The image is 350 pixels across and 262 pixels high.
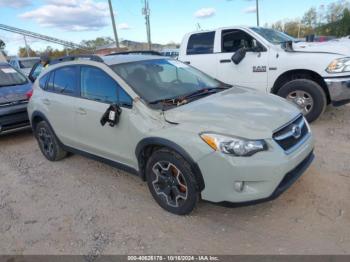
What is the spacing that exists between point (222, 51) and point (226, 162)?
462 cm

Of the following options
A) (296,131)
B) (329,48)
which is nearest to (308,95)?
(329,48)

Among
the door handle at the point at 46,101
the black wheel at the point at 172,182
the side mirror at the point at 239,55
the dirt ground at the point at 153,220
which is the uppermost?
the side mirror at the point at 239,55

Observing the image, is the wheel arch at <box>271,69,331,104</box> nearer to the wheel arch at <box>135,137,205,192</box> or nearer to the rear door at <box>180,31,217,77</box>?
the rear door at <box>180,31,217,77</box>

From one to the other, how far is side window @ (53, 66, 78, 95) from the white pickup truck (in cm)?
331

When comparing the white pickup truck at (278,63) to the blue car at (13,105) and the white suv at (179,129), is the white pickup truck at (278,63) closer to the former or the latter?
the white suv at (179,129)

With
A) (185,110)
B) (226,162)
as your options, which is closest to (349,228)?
(226,162)

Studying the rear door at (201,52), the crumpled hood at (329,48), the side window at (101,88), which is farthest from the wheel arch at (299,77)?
the side window at (101,88)

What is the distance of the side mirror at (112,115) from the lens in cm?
342

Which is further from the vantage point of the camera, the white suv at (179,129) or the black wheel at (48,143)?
the black wheel at (48,143)

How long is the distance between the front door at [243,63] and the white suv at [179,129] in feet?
7.35

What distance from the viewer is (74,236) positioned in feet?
10.1

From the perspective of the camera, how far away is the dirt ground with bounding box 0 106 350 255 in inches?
111

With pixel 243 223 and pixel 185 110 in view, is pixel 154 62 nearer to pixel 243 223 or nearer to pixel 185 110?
pixel 185 110

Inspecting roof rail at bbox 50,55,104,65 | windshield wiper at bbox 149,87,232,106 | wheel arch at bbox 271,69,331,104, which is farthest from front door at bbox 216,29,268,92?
roof rail at bbox 50,55,104,65
